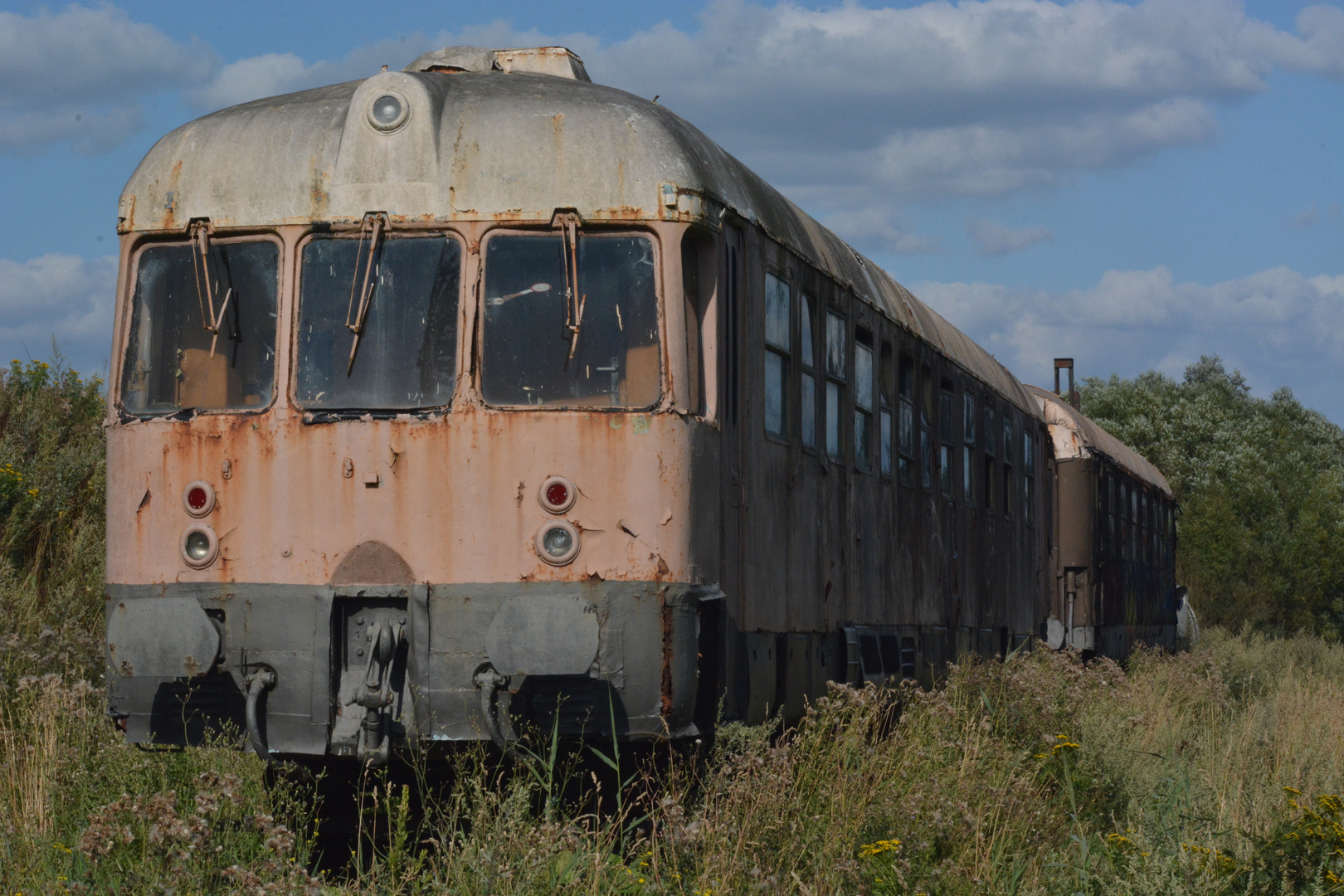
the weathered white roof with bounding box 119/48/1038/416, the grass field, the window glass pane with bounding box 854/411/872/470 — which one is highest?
the weathered white roof with bounding box 119/48/1038/416

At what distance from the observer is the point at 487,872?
16.8 ft

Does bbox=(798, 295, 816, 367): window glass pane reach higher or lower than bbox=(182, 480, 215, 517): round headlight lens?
higher

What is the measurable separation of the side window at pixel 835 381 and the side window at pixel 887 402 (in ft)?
2.94

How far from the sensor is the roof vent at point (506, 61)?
7566mm

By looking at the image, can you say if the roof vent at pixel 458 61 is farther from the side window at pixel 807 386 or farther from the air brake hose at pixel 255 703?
the air brake hose at pixel 255 703

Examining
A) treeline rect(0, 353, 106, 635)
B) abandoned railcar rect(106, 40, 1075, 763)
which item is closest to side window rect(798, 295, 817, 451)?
abandoned railcar rect(106, 40, 1075, 763)

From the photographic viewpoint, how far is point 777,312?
7.64 metres

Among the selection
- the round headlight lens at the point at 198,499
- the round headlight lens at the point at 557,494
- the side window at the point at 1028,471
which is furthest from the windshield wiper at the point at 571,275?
the side window at the point at 1028,471

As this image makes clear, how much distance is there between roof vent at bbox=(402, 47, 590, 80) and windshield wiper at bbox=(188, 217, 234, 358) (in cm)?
139

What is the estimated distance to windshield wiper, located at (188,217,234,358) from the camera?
6574 mm

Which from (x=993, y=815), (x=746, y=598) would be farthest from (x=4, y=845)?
(x=993, y=815)

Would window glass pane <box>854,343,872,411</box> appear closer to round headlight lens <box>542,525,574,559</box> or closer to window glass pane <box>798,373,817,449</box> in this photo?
window glass pane <box>798,373,817,449</box>

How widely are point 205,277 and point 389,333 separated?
84 centimetres

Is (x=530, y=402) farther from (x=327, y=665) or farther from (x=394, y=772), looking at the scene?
(x=394, y=772)
